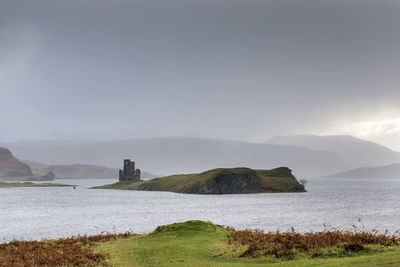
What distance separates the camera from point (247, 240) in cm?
3462

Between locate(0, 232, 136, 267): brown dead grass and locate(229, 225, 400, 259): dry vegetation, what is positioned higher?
locate(229, 225, 400, 259): dry vegetation

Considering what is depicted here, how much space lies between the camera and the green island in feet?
88.2

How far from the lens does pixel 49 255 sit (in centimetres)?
3109

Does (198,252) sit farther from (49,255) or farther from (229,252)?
(49,255)

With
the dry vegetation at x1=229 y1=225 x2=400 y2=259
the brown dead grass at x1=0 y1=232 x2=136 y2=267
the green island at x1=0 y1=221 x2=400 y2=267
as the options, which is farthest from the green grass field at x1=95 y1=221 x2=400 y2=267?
the brown dead grass at x1=0 y1=232 x2=136 y2=267

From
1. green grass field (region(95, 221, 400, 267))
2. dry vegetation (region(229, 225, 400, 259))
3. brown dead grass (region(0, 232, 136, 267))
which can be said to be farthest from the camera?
brown dead grass (region(0, 232, 136, 267))

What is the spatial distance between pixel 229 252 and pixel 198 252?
248 cm

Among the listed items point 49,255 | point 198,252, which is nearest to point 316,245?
point 198,252

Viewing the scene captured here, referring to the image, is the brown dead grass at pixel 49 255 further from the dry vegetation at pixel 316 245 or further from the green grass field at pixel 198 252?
the dry vegetation at pixel 316 245

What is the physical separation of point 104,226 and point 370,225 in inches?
1978

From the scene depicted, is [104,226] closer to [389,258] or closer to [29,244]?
[29,244]

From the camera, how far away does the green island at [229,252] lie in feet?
88.2

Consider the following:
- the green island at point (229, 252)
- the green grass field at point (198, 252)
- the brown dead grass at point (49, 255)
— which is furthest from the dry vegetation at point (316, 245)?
the brown dead grass at point (49, 255)

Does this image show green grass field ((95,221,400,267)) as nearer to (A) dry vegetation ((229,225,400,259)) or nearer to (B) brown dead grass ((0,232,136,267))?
(A) dry vegetation ((229,225,400,259))
